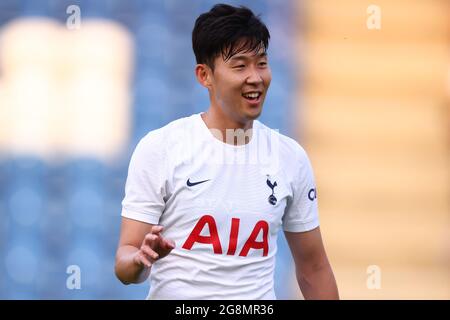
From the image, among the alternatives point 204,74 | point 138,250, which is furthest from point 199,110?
point 138,250

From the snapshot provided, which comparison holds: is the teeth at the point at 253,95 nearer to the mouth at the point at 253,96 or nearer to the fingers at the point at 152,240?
the mouth at the point at 253,96

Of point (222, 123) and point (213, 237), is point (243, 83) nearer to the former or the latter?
point (222, 123)

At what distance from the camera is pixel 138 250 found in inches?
100

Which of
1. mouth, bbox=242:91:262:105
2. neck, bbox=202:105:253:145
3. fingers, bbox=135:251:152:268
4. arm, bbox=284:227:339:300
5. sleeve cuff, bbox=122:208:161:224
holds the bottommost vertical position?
arm, bbox=284:227:339:300

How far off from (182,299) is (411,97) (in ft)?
6.58

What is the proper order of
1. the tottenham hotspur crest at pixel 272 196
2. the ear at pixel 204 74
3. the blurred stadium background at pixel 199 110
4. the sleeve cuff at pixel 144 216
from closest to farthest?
the sleeve cuff at pixel 144 216
the tottenham hotspur crest at pixel 272 196
the ear at pixel 204 74
the blurred stadium background at pixel 199 110

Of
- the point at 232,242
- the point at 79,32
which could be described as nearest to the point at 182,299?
the point at 232,242

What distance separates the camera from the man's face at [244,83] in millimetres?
2734

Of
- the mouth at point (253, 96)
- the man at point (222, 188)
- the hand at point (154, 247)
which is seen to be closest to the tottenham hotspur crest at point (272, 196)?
the man at point (222, 188)

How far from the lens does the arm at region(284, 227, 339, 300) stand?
2.93 metres

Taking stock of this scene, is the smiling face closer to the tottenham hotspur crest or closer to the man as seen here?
the man

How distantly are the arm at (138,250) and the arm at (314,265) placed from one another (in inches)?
23.0

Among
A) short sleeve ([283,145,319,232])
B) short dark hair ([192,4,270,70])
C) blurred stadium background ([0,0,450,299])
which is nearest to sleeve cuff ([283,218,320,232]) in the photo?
short sleeve ([283,145,319,232])

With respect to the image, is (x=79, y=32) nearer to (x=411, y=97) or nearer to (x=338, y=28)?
(x=338, y=28)
